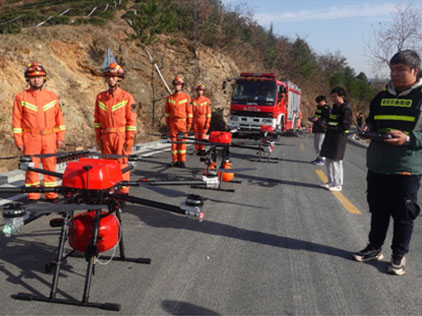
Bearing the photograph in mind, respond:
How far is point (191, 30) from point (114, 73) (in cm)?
2633

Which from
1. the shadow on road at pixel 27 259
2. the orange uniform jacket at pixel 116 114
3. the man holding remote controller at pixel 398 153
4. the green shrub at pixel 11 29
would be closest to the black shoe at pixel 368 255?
the man holding remote controller at pixel 398 153

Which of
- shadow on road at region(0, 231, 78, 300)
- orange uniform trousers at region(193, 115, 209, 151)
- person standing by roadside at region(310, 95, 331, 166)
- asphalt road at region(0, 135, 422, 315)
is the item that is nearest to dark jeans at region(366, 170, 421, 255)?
asphalt road at region(0, 135, 422, 315)

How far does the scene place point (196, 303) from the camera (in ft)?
10.4

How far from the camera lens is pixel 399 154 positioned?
3.83 metres

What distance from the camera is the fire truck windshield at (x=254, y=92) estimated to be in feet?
60.4

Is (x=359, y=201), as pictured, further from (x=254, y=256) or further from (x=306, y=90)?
(x=306, y=90)

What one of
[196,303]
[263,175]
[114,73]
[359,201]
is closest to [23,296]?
[196,303]

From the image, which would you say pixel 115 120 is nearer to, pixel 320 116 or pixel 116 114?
pixel 116 114

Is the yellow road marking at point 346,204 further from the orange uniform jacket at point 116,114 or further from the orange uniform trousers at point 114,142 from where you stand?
the orange uniform jacket at point 116,114

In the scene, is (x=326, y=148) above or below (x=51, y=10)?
below

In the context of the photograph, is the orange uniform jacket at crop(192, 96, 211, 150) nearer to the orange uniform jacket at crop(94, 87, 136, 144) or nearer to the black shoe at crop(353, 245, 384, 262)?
the orange uniform jacket at crop(94, 87, 136, 144)

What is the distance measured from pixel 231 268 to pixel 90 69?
18028 millimetres

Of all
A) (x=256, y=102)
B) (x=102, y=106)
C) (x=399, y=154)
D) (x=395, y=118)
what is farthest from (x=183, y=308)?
(x=256, y=102)

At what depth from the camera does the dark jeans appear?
152 inches
